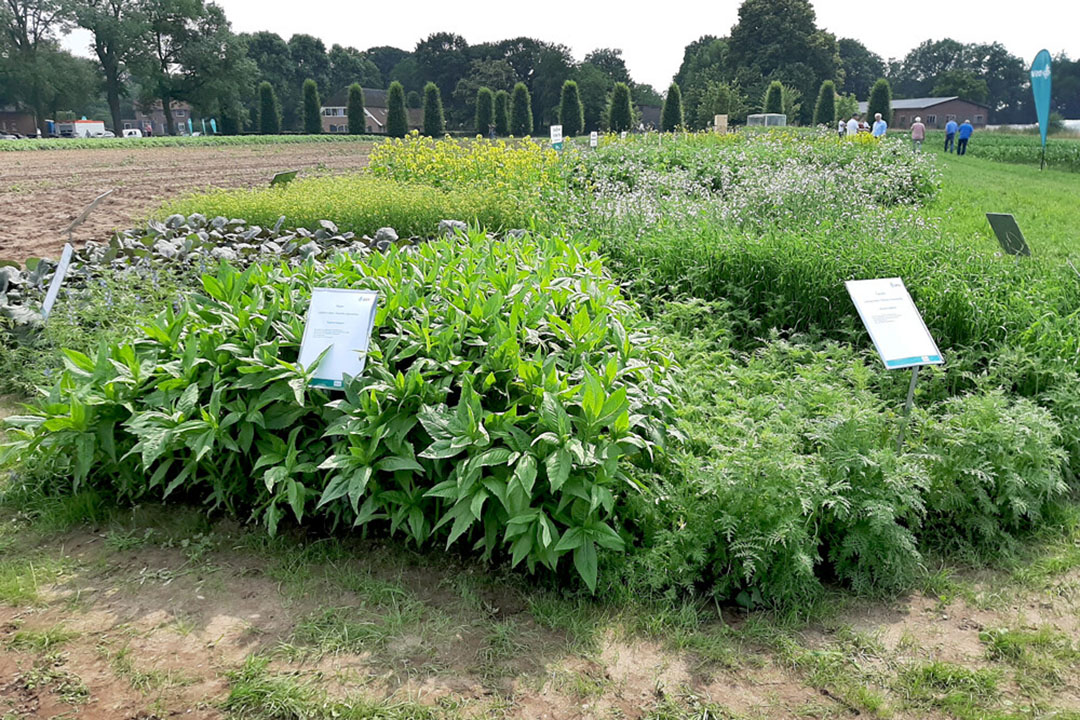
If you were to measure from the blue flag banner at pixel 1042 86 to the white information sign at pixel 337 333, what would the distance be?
15.2 m

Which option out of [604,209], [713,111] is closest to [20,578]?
[604,209]

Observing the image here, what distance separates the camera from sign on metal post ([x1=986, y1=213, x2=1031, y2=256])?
5.39m

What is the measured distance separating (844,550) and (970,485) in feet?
2.58

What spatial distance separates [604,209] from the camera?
6625 millimetres

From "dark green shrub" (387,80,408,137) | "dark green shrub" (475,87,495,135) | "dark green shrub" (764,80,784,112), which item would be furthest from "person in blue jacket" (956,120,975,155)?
"dark green shrub" (387,80,408,137)

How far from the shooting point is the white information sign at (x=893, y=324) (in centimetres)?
312

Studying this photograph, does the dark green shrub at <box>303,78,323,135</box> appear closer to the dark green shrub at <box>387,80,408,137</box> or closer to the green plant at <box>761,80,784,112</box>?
the dark green shrub at <box>387,80,408,137</box>

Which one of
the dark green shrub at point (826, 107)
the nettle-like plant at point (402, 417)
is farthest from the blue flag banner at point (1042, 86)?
the dark green shrub at point (826, 107)

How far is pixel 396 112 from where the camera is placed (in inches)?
1683

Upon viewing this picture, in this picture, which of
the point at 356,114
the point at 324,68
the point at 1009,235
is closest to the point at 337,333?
the point at 1009,235

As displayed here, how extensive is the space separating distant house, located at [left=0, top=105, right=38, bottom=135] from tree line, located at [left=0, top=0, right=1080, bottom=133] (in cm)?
445

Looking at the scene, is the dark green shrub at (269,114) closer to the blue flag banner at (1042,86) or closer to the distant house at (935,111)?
the blue flag banner at (1042,86)

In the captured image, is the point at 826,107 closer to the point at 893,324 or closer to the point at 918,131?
the point at 918,131

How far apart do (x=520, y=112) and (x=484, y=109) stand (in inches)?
90.2
